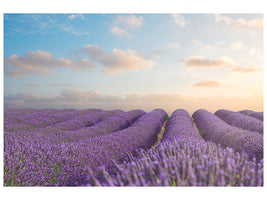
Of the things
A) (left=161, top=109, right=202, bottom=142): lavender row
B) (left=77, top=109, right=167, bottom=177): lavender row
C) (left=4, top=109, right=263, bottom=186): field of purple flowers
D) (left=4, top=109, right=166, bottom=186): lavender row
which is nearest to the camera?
(left=4, top=109, right=263, bottom=186): field of purple flowers

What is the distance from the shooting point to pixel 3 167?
2283 millimetres

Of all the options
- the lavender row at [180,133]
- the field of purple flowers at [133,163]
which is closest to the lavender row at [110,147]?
the field of purple flowers at [133,163]

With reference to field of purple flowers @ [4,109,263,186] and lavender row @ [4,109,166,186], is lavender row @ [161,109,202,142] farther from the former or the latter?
lavender row @ [4,109,166,186]

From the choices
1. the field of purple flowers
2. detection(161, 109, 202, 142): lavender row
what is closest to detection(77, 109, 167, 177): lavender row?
the field of purple flowers

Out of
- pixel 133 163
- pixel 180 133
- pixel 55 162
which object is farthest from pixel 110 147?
pixel 133 163

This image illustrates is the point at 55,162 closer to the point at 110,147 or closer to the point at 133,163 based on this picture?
the point at 110,147

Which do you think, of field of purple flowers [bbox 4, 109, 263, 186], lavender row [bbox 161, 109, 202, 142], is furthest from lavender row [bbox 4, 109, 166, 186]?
lavender row [bbox 161, 109, 202, 142]

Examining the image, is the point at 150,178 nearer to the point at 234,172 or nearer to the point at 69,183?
the point at 234,172

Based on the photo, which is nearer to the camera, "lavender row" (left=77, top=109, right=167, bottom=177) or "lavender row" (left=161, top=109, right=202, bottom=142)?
"lavender row" (left=77, top=109, right=167, bottom=177)

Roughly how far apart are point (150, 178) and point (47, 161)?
6.23 feet

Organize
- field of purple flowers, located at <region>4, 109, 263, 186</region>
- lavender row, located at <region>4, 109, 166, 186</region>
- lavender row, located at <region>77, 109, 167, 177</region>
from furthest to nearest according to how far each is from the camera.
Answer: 1. lavender row, located at <region>77, 109, 167, 177</region>
2. lavender row, located at <region>4, 109, 166, 186</region>
3. field of purple flowers, located at <region>4, 109, 263, 186</region>

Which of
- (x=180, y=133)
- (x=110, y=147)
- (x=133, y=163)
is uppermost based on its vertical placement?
(x=133, y=163)

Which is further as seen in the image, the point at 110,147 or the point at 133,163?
the point at 110,147
